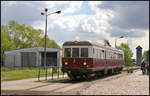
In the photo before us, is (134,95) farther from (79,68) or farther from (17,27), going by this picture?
(17,27)

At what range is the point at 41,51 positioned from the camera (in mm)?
82625

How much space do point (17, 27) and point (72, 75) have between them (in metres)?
83.1

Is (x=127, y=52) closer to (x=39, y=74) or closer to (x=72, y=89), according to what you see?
(x=39, y=74)

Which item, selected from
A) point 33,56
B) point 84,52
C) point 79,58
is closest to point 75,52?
point 79,58

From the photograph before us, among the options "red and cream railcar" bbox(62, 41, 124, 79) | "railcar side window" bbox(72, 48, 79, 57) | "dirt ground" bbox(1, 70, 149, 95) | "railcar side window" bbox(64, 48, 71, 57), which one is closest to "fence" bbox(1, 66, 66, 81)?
"red and cream railcar" bbox(62, 41, 124, 79)

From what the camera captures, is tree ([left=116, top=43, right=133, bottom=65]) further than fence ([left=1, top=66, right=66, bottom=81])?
Yes

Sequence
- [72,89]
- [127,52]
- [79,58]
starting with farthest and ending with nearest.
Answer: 1. [127,52]
2. [79,58]
3. [72,89]

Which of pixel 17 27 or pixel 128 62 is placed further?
pixel 17 27

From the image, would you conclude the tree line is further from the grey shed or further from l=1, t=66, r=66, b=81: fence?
l=1, t=66, r=66, b=81: fence

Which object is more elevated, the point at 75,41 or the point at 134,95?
the point at 75,41

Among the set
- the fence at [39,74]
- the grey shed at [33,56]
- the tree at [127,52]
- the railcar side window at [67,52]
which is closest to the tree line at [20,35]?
the grey shed at [33,56]

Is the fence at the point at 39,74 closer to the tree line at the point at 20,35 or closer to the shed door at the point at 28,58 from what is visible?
the shed door at the point at 28,58

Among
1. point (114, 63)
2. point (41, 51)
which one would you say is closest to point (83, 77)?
point (114, 63)

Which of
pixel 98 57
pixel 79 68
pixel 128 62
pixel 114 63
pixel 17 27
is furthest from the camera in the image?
pixel 17 27
